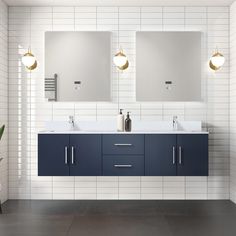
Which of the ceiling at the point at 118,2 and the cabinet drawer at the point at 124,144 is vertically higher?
the ceiling at the point at 118,2

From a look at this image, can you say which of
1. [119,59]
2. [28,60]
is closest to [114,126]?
[119,59]

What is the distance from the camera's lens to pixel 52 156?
15.6 feet

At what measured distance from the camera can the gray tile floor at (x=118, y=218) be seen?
380cm

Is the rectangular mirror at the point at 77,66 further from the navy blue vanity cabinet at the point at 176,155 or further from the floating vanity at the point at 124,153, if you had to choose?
the navy blue vanity cabinet at the point at 176,155

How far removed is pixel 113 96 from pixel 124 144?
0.84m

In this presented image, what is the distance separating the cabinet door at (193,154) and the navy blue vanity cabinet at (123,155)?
51 cm

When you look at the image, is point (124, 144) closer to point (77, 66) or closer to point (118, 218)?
point (118, 218)

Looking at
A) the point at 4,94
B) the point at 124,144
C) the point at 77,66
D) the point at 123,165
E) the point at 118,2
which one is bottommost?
the point at 123,165

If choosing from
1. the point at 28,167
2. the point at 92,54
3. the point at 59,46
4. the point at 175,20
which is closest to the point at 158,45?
the point at 175,20

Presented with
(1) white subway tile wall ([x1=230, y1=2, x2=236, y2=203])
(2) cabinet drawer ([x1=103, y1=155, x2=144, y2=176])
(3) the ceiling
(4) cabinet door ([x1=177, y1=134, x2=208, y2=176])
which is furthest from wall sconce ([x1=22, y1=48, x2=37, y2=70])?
(1) white subway tile wall ([x1=230, y1=2, x2=236, y2=203])

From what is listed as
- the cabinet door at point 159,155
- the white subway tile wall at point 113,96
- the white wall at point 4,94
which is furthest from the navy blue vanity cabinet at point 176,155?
the white wall at point 4,94

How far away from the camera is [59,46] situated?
17.0 ft

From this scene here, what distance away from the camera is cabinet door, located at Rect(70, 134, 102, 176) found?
186 inches

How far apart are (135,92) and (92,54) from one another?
31.5 inches
